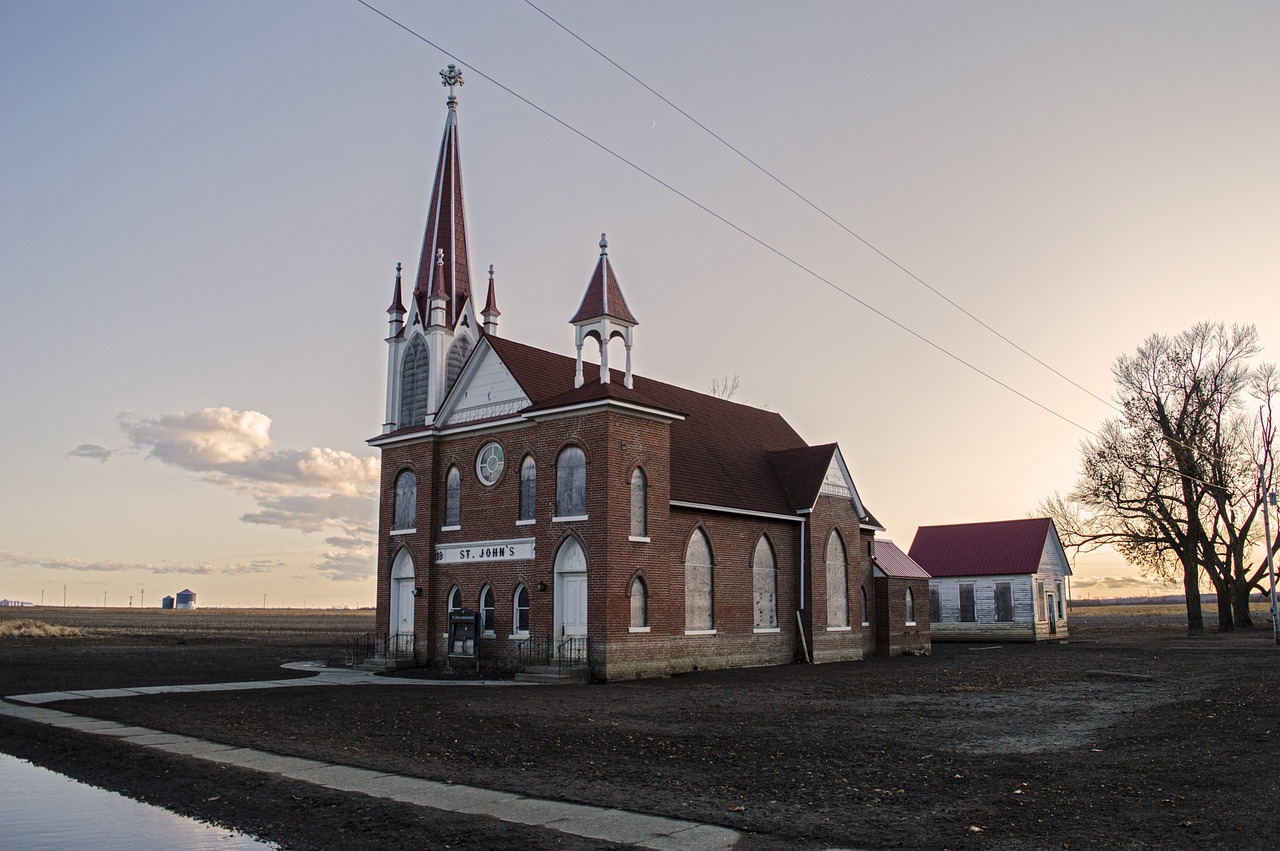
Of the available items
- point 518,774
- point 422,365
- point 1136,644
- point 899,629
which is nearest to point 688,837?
point 518,774

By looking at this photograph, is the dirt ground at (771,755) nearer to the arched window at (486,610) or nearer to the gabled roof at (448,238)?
the arched window at (486,610)

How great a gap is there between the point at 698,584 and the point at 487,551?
21.1 feet

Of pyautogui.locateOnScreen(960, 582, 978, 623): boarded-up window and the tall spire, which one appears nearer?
the tall spire

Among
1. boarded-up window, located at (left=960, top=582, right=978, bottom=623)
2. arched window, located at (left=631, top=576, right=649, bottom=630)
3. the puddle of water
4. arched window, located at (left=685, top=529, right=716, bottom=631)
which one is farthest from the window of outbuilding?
the puddle of water

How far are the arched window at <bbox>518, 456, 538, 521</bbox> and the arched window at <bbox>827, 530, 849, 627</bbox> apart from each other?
12.1 m

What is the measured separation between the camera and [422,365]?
33625 mm

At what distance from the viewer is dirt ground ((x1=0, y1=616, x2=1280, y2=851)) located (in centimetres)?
864

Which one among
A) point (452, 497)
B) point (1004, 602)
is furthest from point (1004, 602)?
point (452, 497)

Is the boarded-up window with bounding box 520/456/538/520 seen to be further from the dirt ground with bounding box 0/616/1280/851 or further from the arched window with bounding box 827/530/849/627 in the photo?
the arched window with bounding box 827/530/849/627

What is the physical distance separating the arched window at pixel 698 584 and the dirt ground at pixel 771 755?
4428 mm

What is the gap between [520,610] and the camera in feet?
93.5

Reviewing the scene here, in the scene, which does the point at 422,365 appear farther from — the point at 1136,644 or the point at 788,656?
the point at 1136,644

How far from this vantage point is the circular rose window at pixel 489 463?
1176 inches

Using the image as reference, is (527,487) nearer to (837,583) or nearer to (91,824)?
(837,583)
